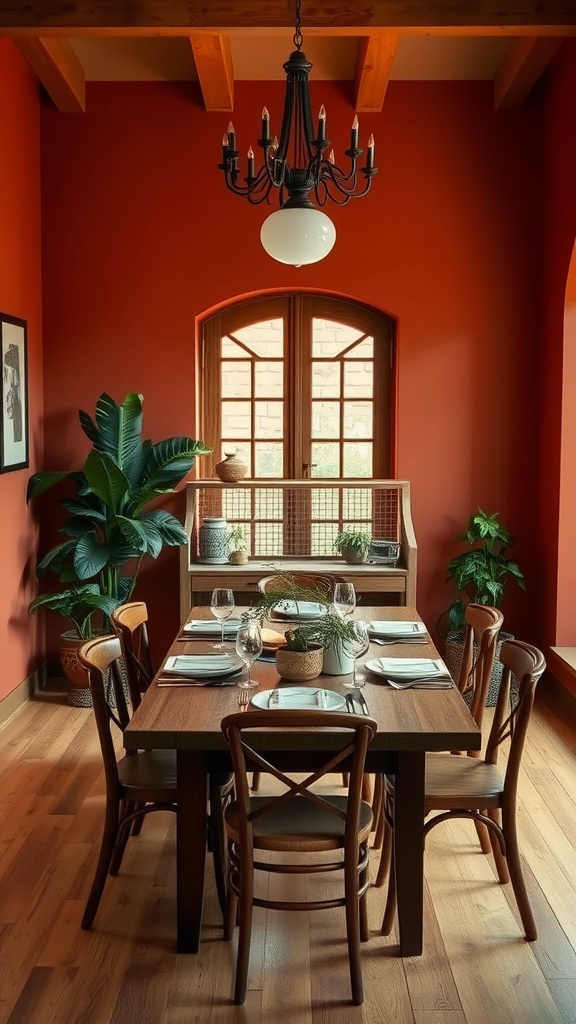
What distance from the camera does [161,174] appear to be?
582cm

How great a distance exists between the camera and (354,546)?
5.61 m

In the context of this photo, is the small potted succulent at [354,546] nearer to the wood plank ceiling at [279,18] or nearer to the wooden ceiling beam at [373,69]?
the wooden ceiling beam at [373,69]

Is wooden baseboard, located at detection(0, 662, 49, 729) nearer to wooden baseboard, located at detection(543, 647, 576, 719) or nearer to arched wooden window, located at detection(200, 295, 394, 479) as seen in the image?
arched wooden window, located at detection(200, 295, 394, 479)

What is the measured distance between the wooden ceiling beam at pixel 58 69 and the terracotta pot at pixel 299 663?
344cm

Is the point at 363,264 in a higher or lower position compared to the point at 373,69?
lower

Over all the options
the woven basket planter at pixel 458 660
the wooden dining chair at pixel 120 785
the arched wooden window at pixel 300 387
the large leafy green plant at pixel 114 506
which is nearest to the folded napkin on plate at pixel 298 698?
the wooden dining chair at pixel 120 785

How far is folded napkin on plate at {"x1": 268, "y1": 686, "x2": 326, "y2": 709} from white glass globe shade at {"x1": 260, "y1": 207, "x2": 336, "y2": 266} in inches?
56.8

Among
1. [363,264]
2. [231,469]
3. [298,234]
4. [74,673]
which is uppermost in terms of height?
[363,264]

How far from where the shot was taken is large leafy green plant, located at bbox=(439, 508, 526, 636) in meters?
5.55

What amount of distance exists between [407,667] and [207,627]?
91 cm

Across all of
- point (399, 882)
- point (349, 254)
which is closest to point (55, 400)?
point (349, 254)

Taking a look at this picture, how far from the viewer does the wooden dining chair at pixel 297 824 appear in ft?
8.35

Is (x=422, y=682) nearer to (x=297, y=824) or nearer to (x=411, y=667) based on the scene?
(x=411, y=667)

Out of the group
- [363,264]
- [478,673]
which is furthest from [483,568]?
[478,673]
